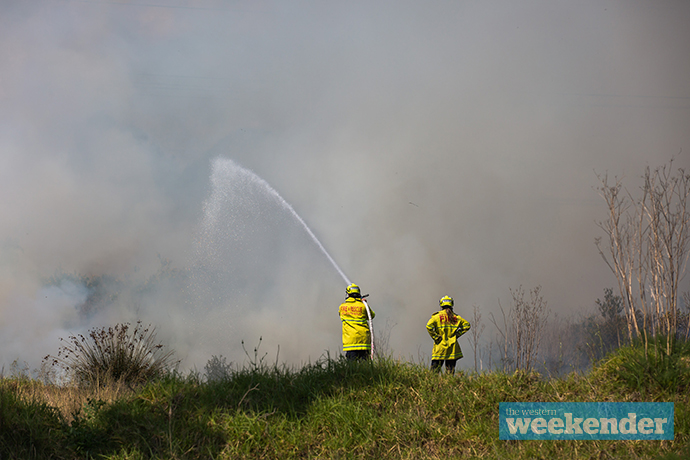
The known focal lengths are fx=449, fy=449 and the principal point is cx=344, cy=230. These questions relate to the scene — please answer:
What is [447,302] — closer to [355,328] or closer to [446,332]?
[446,332]

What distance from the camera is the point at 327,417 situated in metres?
6.19

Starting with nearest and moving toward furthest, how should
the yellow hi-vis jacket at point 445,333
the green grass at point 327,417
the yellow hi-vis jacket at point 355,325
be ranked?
the green grass at point 327,417 < the yellow hi-vis jacket at point 355,325 < the yellow hi-vis jacket at point 445,333

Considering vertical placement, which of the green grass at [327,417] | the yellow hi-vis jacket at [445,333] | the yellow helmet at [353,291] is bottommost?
the green grass at [327,417]

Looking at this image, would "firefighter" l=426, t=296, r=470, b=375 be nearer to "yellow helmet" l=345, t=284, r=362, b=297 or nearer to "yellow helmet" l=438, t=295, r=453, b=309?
"yellow helmet" l=438, t=295, r=453, b=309

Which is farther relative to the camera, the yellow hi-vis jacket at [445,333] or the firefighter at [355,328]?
the yellow hi-vis jacket at [445,333]

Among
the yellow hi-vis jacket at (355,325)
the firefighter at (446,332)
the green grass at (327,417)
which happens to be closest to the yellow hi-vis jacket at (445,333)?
the firefighter at (446,332)

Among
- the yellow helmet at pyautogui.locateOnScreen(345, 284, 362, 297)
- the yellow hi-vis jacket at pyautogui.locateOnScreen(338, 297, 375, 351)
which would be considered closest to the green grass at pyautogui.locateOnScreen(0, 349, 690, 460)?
the yellow hi-vis jacket at pyautogui.locateOnScreen(338, 297, 375, 351)

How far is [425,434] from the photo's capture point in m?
5.89

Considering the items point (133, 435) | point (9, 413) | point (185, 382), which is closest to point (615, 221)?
point (185, 382)

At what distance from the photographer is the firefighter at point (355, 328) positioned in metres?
9.14

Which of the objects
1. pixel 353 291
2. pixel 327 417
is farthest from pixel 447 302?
pixel 327 417

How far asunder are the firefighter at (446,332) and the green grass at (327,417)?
2.37 meters

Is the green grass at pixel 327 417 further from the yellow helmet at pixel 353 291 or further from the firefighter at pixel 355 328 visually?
the yellow helmet at pixel 353 291

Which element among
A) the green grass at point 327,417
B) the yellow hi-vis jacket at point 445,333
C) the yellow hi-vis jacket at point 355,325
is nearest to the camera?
the green grass at point 327,417
